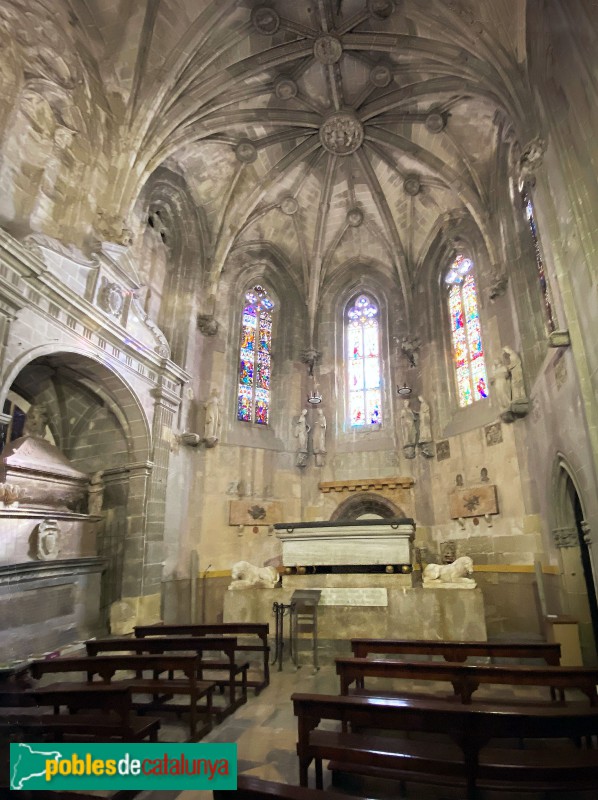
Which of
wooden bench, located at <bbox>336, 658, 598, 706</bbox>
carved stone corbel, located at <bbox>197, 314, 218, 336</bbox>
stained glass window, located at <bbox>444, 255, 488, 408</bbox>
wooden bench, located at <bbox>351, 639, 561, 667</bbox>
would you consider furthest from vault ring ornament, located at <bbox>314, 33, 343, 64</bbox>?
wooden bench, located at <bbox>336, 658, 598, 706</bbox>

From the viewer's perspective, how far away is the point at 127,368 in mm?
10250

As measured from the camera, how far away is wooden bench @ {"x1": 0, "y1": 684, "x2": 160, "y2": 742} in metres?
3.30

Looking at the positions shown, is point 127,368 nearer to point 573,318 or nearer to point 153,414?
point 153,414

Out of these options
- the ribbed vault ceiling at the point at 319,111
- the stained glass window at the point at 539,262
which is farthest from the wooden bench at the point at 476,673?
the ribbed vault ceiling at the point at 319,111

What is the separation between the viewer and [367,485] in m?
13.7

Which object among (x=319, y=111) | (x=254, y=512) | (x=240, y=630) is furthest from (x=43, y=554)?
(x=319, y=111)

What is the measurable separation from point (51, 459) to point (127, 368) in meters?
2.59

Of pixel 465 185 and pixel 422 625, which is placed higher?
pixel 465 185

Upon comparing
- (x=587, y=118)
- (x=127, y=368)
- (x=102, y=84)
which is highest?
(x=102, y=84)

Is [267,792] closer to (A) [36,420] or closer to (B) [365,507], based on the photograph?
(A) [36,420]

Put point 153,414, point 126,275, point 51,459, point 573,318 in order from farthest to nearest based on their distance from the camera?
point 153,414 → point 126,275 → point 51,459 → point 573,318

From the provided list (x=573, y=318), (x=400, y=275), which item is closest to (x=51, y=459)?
(x=573, y=318)

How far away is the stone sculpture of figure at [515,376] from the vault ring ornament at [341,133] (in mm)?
7634

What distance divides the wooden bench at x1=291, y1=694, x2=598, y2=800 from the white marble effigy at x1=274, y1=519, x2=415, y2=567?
195 inches
